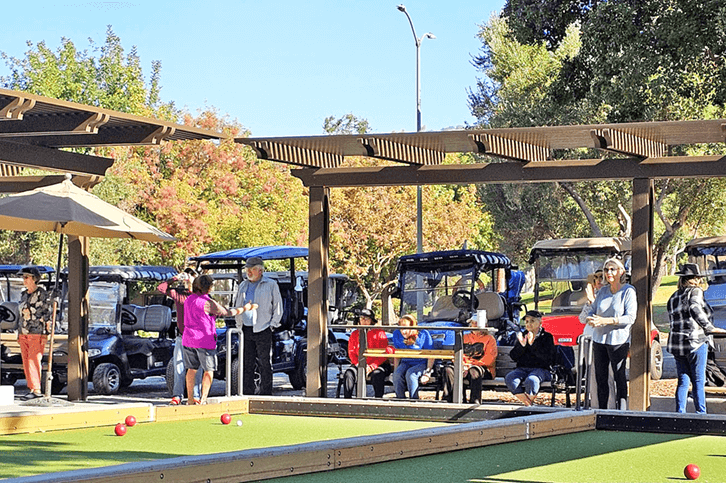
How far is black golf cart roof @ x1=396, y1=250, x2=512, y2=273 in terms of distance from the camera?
58.4 ft

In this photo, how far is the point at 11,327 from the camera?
1820cm

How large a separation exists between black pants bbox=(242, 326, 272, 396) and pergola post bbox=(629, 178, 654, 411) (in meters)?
4.25

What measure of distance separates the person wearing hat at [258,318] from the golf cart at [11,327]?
343 cm

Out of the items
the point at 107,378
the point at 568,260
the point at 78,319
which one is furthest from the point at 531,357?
the point at 568,260

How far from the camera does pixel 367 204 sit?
39062 millimetres

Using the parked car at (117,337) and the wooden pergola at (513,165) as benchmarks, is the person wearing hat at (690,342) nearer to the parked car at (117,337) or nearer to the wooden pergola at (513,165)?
the wooden pergola at (513,165)

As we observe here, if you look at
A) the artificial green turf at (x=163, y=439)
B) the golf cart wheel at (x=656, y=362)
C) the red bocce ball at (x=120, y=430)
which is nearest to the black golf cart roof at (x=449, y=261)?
the golf cart wheel at (x=656, y=362)

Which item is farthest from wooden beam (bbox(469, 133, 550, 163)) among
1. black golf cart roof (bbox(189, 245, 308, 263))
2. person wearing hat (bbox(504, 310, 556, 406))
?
black golf cart roof (bbox(189, 245, 308, 263))

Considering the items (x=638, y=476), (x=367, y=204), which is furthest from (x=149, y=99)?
(x=638, y=476)

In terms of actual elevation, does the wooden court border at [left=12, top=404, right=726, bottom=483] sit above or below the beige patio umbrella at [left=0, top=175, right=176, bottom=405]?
below

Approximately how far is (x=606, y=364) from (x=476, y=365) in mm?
2011

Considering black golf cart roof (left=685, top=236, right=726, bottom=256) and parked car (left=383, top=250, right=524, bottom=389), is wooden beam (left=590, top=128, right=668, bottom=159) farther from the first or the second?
black golf cart roof (left=685, top=236, right=726, bottom=256)

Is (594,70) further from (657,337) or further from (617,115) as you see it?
(657,337)

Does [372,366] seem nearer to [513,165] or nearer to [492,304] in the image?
[513,165]
